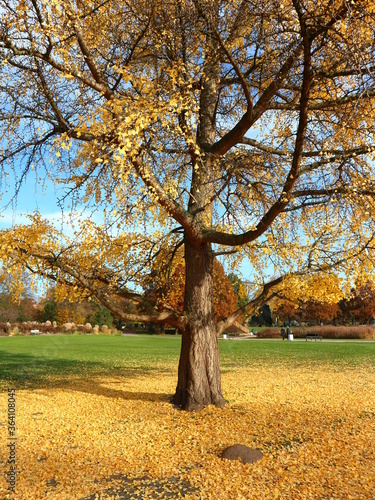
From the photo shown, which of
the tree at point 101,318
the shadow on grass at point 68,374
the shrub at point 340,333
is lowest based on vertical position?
the shadow on grass at point 68,374

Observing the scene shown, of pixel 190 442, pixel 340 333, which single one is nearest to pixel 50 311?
pixel 340 333

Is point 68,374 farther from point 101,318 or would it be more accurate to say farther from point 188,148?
point 101,318

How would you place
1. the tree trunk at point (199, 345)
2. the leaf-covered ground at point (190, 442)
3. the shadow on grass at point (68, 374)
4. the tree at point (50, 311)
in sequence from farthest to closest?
the tree at point (50, 311) < the shadow on grass at point (68, 374) < the tree trunk at point (199, 345) < the leaf-covered ground at point (190, 442)

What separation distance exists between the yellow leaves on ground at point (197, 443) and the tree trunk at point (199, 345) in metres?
0.29

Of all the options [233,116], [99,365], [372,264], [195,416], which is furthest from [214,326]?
[99,365]

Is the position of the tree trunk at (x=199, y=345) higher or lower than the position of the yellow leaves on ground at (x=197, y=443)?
higher

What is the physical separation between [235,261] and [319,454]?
493cm

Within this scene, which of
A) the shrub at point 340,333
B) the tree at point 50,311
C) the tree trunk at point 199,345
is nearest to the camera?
the tree trunk at point 199,345

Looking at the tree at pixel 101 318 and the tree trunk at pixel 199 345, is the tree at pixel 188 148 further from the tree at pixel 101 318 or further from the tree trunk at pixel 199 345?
the tree at pixel 101 318

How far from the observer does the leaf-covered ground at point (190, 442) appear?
4.44 m

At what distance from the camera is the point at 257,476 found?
4.64m

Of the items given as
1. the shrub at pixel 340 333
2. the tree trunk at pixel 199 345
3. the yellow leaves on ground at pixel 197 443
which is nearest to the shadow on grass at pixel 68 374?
the yellow leaves on ground at pixel 197 443

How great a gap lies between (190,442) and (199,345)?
1967 mm

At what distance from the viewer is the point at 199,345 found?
7.60 metres
